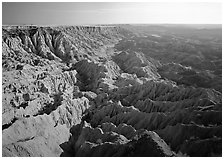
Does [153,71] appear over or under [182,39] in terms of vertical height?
under

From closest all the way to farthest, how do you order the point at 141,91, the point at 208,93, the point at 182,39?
the point at 208,93 → the point at 141,91 → the point at 182,39

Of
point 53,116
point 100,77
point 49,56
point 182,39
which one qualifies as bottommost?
point 53,116

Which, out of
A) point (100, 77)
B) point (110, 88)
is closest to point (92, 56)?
point (100, 77)

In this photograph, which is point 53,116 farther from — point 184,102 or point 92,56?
point 92,56

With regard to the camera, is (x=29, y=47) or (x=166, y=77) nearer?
(x=166, y=77)
